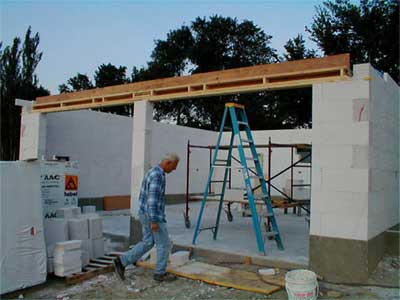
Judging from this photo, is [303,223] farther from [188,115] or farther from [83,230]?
[188,115]

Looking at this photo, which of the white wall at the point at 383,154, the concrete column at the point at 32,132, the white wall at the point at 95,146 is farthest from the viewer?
the white wall at the point at 95,146

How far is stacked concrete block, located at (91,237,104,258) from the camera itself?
5.97 m

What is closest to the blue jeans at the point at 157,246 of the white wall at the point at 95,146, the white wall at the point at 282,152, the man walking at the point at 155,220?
the man walking at the point at 155,220

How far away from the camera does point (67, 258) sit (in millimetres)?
5145

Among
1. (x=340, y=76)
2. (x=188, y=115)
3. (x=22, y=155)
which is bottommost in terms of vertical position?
(x=22, y=155)

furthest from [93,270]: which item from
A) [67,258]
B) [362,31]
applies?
[362,31]

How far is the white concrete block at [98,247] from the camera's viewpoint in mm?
5971

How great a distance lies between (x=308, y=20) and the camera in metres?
22.8

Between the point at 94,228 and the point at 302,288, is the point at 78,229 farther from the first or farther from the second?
the point at 302,288

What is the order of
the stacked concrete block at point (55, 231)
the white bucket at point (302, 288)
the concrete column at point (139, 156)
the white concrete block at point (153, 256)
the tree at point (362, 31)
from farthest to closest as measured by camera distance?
1. the tree at point (362, 31)
2. the concrete column at point (139, 156)
3. the white concrete block at point (153, 256)
4. the stacked concrete block at point (55, 231)
5. the white bucket at point (302, 288)

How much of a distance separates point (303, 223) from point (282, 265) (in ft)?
14.1

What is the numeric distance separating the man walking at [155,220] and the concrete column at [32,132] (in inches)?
188

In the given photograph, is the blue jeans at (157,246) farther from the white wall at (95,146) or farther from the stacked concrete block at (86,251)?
the white wall at (95,146)

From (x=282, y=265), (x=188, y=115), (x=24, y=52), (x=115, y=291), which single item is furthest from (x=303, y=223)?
(x=188, y=115)
